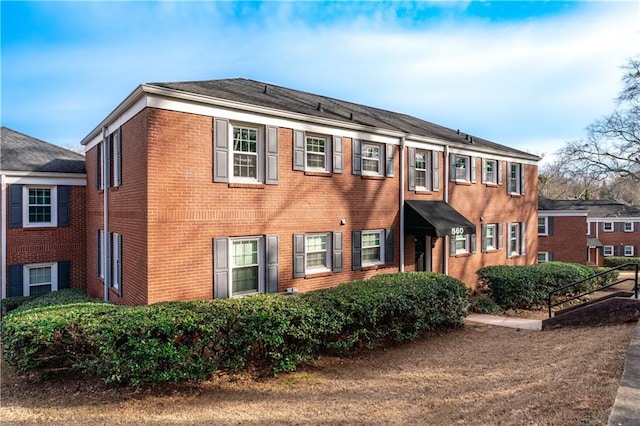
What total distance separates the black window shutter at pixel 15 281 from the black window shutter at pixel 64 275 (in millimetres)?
1204

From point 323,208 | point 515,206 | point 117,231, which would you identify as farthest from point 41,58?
point 515,206

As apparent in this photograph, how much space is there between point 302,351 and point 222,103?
251 inches

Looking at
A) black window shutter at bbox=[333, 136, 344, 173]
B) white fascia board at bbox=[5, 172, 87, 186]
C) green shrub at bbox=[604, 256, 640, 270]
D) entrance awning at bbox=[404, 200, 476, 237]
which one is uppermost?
black window shutter at bbox=[333, 136, 344, 173]

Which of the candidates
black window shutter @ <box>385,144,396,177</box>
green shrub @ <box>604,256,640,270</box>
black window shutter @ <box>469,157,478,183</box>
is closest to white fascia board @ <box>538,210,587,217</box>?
green shrub @ <box>604,256,640,270</box>

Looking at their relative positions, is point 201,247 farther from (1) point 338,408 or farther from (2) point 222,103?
(1) point 338,408

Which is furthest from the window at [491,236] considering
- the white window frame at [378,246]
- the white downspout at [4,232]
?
the white downspout at [4,232]

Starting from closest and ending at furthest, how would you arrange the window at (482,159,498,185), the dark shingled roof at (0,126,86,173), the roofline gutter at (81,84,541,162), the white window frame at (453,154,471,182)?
the roofline gutter at (81,84,541,162) < the dark shingled roof at (0,126,86,173) < the white window frame at (453,154,471,182) < the window at (482,159,498,185)

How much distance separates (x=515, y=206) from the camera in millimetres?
20047

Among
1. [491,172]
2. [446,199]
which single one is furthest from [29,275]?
[491,172]

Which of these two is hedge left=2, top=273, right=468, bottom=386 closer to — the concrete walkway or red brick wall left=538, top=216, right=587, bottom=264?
the concrete walkway

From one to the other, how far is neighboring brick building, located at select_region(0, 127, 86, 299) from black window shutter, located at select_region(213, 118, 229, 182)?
884 centimetres

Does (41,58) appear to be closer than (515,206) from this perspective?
Yes

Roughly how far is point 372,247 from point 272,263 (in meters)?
4.38

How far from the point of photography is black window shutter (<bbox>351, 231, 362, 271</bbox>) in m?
Answer: 13.1
